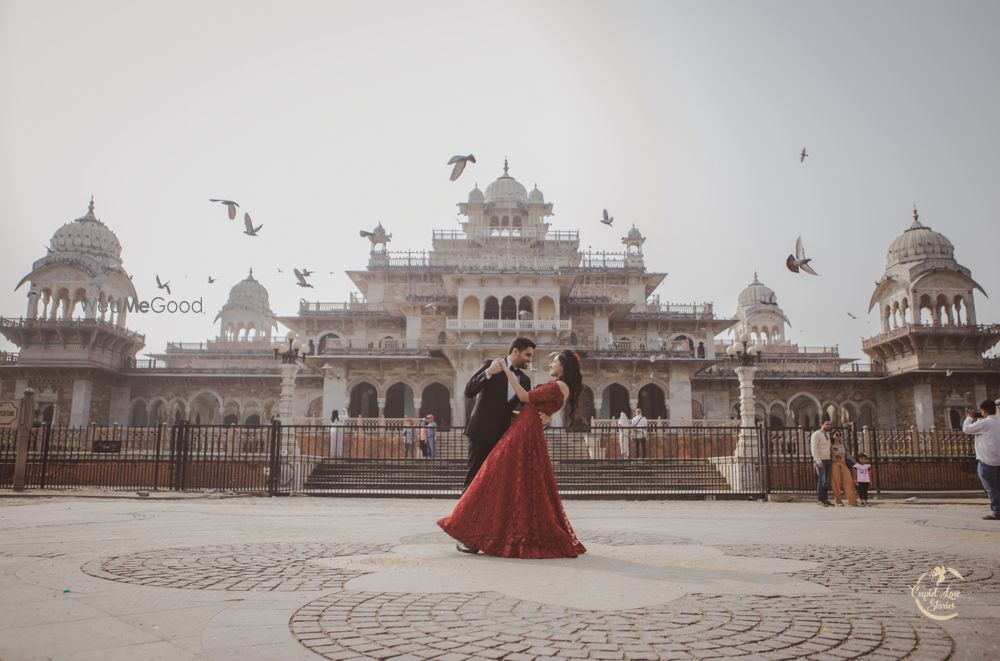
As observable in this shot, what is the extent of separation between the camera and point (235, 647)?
2447mm

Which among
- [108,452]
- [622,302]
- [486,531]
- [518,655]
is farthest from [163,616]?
[622,302]

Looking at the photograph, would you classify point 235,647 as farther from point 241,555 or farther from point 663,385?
point 663,385

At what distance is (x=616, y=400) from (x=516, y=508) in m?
30.1

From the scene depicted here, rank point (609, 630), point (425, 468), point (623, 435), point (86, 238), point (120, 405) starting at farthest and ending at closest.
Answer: point (86, 238), point (120, 405), point (623, 435), point (425, 468), point (609, 630)

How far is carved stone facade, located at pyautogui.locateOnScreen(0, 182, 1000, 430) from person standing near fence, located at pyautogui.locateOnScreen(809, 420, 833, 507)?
18.3 meters

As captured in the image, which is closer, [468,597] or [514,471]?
[468,597]

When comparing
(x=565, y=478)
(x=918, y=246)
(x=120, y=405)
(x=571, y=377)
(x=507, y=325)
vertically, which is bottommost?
(x=565, y=478)

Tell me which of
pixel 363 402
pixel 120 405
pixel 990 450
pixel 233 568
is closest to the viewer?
pixel 233 568

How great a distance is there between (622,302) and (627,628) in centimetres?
3294

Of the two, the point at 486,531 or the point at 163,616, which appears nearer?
the point at 163,616

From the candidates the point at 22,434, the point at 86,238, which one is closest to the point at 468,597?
the point at 22,434

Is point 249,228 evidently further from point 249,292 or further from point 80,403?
point 249,292

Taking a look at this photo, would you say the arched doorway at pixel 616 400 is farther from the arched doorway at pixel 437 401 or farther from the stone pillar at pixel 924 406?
the stone pillar at pixel 924 406

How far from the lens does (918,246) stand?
124 ft
